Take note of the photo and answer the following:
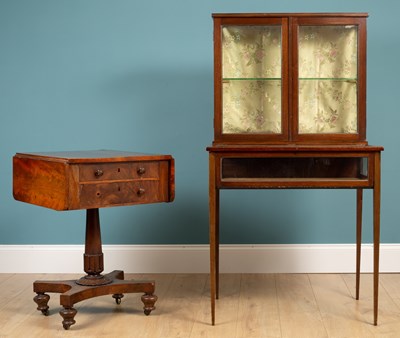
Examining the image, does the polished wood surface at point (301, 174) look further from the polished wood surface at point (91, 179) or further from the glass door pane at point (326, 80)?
the polished wood surface at point (91, 179)

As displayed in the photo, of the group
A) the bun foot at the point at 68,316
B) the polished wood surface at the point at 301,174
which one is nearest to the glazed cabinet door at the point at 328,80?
the polished wood surface at the point at 301,174

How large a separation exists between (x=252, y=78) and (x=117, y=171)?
0.80 meters

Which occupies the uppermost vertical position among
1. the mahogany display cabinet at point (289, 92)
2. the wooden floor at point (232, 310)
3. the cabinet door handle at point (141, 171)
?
the mahogany display cabinet at point (289, 92)

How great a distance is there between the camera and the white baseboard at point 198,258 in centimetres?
462

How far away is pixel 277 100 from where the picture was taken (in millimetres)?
3633

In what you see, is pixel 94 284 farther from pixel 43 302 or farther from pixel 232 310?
pixel 232 310

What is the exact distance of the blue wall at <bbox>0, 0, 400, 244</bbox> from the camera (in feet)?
15.1

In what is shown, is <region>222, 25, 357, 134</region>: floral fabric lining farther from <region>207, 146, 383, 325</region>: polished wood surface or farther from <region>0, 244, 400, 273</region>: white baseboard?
<region>0, 244, 400, 273</region>: white baseboard

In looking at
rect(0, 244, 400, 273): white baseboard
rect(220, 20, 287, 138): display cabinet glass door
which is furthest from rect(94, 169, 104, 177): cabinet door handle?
rect(0, 244, 400, 273): white baseboard

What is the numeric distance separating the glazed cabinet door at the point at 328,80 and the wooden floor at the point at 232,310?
2.89 feet

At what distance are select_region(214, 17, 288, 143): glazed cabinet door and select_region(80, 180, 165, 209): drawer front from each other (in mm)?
409

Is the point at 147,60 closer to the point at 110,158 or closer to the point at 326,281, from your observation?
the point at 110,158

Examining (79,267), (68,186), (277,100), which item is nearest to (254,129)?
(277,100)

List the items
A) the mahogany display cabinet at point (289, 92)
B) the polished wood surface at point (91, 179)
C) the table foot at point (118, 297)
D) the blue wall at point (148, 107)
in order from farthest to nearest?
the blue wall at point (148, 107), the table foot at point (118, 297), the mahogany display cabinet at point (289, 92), the polished wood surface at point (91, 179)
